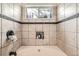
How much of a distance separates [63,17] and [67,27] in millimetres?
144

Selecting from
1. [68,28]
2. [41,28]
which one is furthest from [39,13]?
[68,28]

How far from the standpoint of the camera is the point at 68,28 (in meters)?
1.25

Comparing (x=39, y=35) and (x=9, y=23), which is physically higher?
(x=9, y=23)

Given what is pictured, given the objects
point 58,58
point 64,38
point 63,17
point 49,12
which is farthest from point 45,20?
point 58,58

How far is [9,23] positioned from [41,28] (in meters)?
0.41

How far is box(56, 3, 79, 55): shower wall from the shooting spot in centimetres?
109

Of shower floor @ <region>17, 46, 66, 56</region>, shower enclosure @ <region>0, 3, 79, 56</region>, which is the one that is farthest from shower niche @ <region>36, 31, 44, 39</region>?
shower floor @ <region>17, 46, 66, 56</region>

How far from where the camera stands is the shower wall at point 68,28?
109cm

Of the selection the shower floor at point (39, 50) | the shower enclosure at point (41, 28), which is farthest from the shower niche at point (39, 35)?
the shower floor at point (39, 50)

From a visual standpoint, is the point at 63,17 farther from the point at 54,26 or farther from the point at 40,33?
the point at 40,33

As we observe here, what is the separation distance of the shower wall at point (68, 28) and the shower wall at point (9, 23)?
490mm

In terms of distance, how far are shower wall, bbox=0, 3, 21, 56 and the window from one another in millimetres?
154

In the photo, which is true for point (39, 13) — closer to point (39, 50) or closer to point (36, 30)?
point (36, 30)

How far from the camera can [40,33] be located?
4.48 feet
